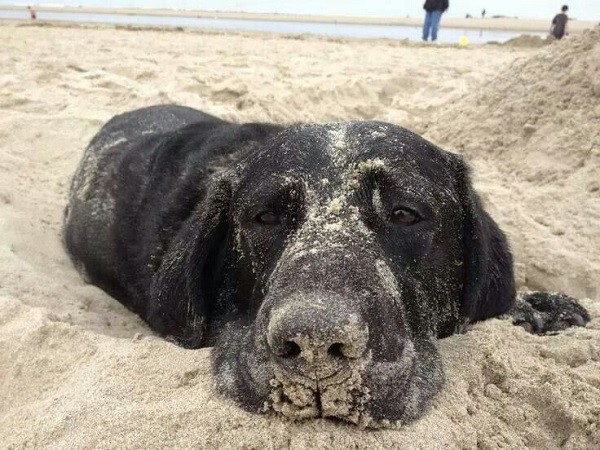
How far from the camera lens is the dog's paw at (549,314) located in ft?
11.4

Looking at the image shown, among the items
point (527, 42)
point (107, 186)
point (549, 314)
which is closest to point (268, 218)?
point (549, 314)

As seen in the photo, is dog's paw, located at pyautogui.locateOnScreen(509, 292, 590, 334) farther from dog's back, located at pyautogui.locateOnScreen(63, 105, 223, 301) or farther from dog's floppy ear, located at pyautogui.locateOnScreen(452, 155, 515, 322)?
dog's back, located at pyautogui.locateOnScreen(63, 105, 223, 301)

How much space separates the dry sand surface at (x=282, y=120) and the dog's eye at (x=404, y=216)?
585 mm

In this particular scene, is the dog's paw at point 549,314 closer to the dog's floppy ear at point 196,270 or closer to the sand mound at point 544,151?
the sand mound at point 544,151

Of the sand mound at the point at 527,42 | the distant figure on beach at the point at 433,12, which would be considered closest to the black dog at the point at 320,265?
the sand mound at the point at 527,42

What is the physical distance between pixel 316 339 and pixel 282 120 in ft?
18.7

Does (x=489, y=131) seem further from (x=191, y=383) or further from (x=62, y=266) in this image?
(x=191, y=383)

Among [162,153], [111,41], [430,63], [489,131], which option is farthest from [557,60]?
[111,41]

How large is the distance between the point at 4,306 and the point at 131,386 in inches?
37.9

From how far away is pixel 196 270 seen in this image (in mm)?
3004

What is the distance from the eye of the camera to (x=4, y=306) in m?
2.99

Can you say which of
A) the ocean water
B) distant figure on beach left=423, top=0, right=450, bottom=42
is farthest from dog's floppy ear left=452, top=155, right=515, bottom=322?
the ocean water

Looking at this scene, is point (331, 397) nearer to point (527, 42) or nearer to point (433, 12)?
point (527, 42)

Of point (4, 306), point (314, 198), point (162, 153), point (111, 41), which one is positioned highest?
point (314, 198)
